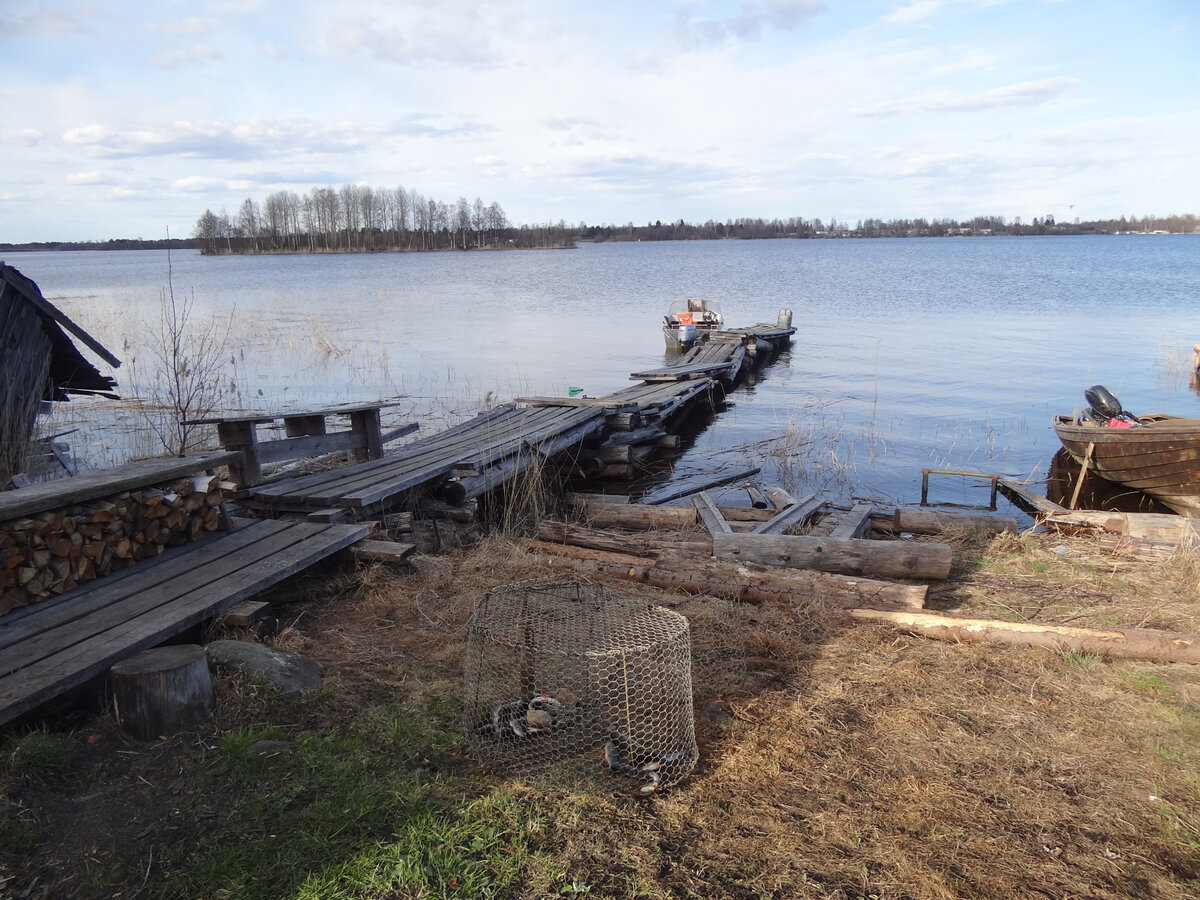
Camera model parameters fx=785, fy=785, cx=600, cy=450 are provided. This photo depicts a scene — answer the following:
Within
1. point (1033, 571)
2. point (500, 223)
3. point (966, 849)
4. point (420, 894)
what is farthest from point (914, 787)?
point (500, 223)

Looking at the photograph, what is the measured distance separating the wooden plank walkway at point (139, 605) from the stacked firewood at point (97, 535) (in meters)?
0.10

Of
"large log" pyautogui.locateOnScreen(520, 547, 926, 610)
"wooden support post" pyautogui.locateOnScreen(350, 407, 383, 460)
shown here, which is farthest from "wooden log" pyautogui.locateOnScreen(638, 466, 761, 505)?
"large log" pyautogui.locateOnScreen(520, 547, 926, 610)

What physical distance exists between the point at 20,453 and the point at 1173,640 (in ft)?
36.0

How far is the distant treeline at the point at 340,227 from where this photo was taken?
365ft

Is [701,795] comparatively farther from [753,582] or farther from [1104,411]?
[1104,411]

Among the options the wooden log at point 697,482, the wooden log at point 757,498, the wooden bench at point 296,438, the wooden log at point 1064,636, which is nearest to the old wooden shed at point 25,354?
the wooden bench at point 296,438

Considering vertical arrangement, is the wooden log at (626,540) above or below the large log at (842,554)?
below

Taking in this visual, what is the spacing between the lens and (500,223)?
138 m

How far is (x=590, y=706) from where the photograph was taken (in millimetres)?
4137

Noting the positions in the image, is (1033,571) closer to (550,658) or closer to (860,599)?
(860,599)

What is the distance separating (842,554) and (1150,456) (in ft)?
23.2

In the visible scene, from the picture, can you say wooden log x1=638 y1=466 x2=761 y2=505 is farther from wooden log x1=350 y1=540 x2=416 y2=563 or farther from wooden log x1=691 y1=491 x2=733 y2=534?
wooden log x1=350 y1=540 x2=416 y2=563

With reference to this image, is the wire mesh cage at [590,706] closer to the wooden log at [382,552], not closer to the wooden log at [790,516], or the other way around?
the wooden log at [382,552]

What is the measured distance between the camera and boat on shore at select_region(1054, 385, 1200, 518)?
35.6 feet
